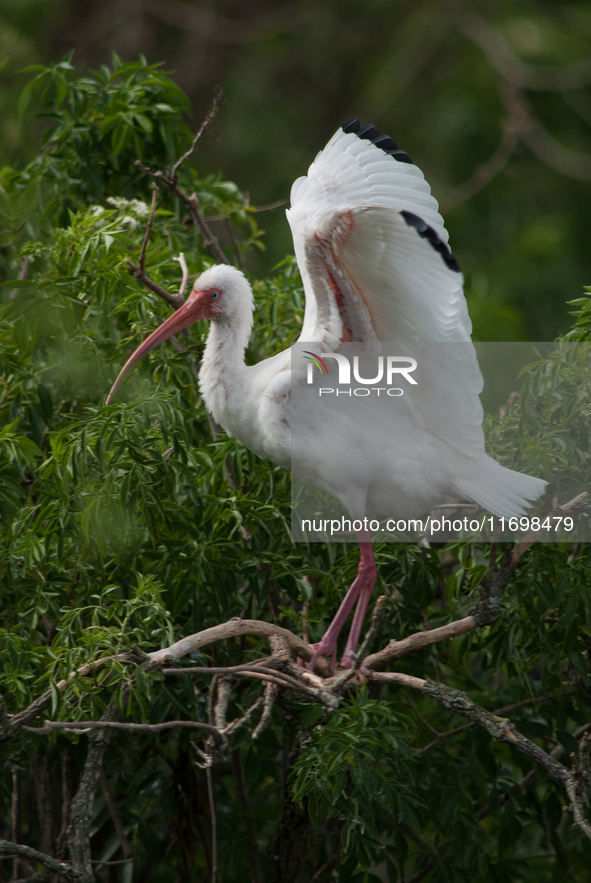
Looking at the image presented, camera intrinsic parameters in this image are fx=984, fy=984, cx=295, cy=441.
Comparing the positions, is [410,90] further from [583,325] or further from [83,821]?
[83,821]

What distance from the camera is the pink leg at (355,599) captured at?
3861 millimetres

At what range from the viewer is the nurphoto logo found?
12.3 feet

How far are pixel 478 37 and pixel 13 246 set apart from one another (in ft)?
27.2

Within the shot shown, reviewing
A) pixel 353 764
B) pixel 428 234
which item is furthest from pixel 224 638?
pixel 428 234

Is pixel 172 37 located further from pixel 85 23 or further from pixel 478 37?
pixel 478 37

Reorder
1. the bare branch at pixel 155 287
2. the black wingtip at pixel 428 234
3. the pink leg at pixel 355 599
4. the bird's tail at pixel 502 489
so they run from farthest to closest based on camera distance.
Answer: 1. the pink leg at pixel 355 599
2. the bare branch at pixel 155 287
3. the bird's tail at pixel 502 489
4. the black wingtip at pixel 428 234

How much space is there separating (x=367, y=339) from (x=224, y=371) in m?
0.60

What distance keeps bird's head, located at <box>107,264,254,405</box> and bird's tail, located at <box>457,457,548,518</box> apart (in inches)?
45.5

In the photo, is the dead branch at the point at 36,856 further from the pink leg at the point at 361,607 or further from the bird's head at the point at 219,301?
the bird's head at the point at 219,301

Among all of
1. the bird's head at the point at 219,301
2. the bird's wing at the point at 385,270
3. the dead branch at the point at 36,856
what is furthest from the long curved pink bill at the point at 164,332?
the dead branch at the point at 36,856

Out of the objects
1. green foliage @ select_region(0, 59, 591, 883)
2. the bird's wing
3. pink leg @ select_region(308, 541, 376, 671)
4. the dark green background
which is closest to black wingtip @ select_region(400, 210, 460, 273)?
the bird's wing

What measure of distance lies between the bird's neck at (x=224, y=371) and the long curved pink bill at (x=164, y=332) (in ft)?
0.44

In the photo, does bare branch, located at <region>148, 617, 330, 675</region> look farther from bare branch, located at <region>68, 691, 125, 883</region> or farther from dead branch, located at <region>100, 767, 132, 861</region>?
dead branch, located at <region>100, 767, 132, 861</region>

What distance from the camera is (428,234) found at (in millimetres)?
3287
